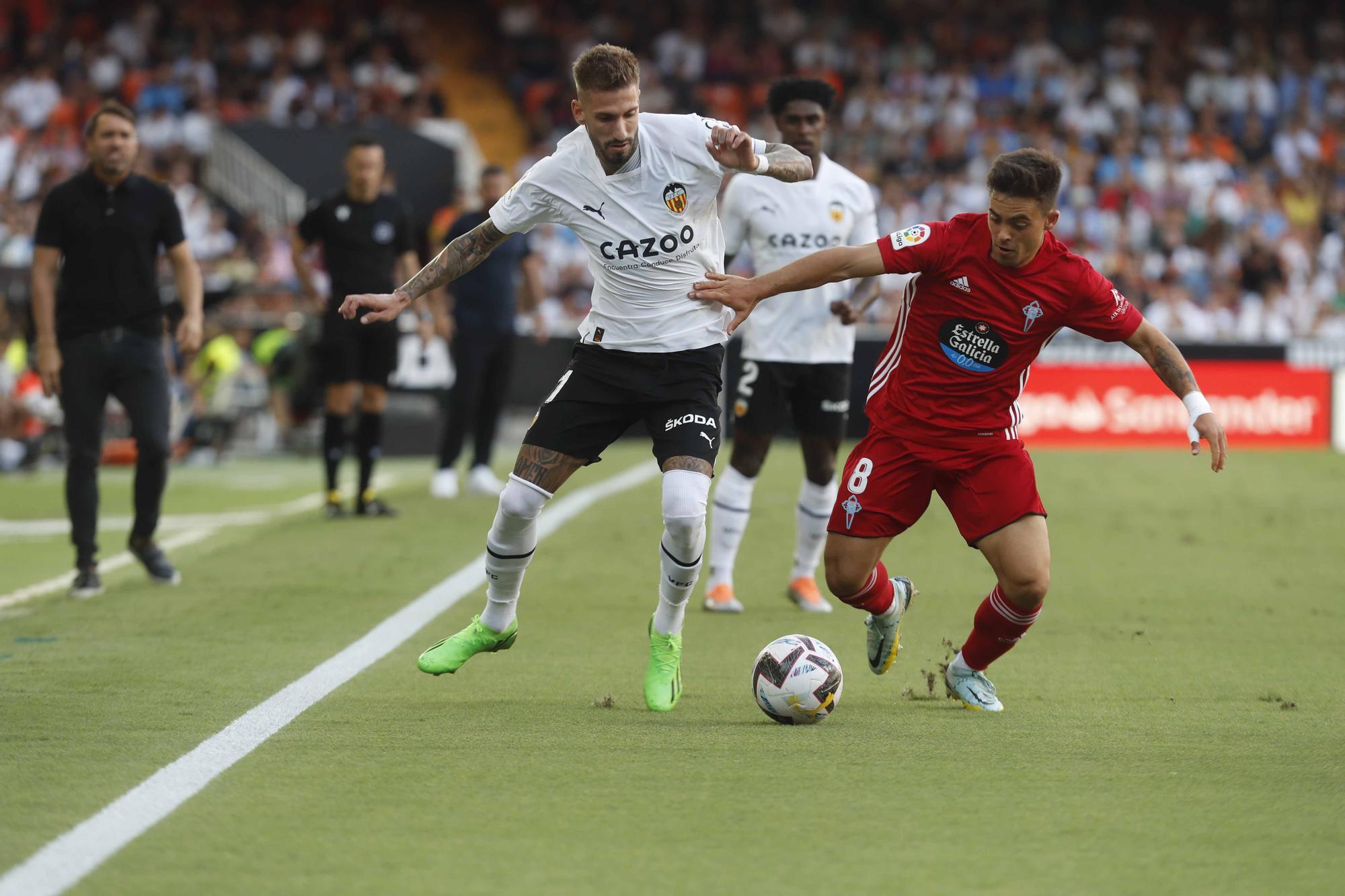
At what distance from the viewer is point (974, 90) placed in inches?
1085

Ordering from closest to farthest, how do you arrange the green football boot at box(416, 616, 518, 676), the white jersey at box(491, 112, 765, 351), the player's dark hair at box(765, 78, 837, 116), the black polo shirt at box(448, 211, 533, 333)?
the white jersey at box(491, 112, 765, 351)
the green football boot at box(416, 616, 518, 676)
the player's dark hair at box(765, 78, 837, 116)
the black polo shirt at box(448, 211, 533, 333)

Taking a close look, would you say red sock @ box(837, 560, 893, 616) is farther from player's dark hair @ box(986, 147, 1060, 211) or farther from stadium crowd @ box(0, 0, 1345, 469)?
stadium crowd @ box(0, 0, 1345, 469)

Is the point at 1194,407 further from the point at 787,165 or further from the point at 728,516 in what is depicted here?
the point at 728,516

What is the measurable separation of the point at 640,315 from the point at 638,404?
0.32 meters

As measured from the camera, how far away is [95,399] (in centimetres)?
823

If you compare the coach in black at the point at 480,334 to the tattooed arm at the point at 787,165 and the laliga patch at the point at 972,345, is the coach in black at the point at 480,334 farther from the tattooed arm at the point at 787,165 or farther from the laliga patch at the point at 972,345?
the laliga patch at the point at 972,345

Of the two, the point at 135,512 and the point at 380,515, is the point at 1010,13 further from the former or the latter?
the point at 135,512

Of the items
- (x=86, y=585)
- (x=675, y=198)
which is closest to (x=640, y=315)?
(x=675, y=198)

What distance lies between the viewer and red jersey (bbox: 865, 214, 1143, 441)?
5.47m

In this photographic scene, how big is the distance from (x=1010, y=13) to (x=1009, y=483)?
25923 millimetres

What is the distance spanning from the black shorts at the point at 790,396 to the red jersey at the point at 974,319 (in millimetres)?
2096

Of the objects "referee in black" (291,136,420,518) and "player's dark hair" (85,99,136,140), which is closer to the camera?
"player's dark hair" (85,99,136,140)

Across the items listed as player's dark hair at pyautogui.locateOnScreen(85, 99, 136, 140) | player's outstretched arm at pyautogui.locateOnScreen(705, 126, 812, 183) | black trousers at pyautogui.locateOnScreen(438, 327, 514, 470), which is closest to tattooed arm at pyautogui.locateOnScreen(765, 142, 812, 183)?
player's outstretched arm at pyautogui.locateOnScreen(705, 126, 812, 183)

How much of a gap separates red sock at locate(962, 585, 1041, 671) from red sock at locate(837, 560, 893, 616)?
333 mm
